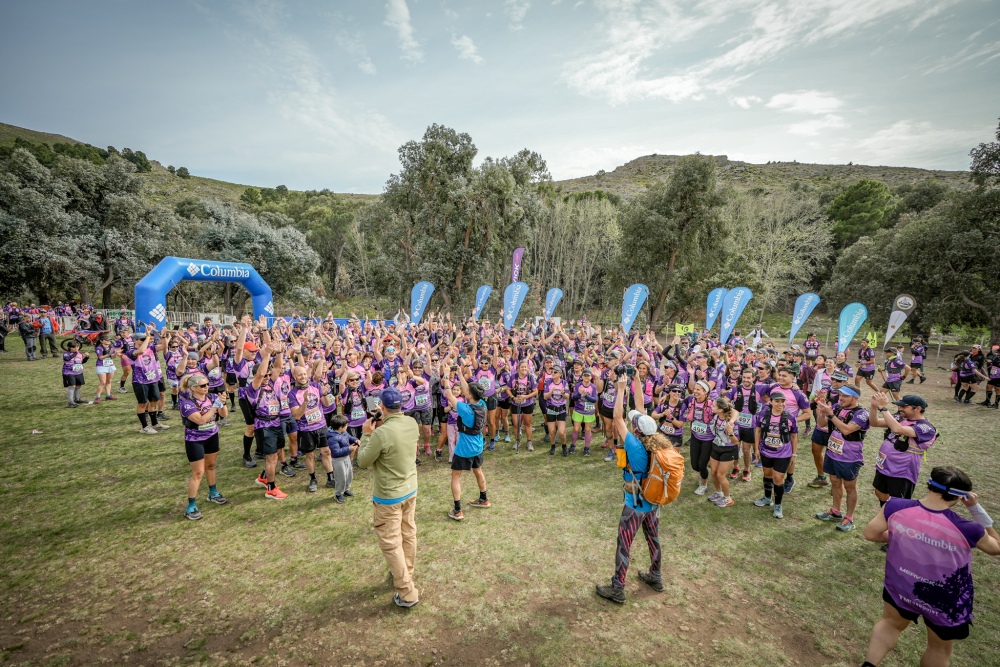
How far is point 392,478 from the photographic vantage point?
422 cm

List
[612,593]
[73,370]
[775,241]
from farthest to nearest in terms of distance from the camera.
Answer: [775,241] → [73,370] → [612,593]

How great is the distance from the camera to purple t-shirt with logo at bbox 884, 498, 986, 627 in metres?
3.01

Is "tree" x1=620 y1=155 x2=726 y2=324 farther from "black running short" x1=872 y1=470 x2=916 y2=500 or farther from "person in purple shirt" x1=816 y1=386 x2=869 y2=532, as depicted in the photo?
"black running short" x1=872 y1=470 x2=916 y2=500

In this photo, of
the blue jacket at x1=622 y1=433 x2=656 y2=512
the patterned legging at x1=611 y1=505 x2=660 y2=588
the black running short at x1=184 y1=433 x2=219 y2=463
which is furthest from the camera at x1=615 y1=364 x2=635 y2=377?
the black running short at x1=184 y1=433 x2=219 y2=463

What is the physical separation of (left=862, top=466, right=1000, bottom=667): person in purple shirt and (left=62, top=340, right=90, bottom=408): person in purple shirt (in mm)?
15795

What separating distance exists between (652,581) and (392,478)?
329cm

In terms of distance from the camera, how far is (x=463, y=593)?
4645 millimetres

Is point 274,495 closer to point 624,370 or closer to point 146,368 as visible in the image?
point 146,368

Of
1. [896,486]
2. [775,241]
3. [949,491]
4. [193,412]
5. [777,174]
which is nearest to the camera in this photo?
[949,491]

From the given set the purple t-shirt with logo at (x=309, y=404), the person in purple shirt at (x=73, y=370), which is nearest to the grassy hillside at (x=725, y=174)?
the person in purple shirt at (x=73, y=370)

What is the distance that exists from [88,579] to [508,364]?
747cm

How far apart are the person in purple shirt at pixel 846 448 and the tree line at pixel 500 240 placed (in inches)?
1041

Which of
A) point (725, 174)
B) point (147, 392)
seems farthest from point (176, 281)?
point (725, 174)

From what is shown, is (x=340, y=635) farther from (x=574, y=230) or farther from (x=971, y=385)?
(x=574, y=230)
